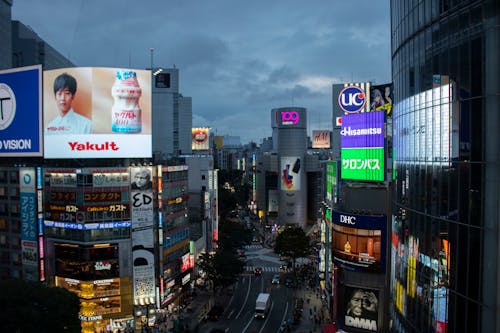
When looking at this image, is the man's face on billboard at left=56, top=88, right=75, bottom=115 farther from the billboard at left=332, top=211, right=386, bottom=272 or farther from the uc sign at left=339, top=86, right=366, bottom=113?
the uc sign at left=339, top=86, right=366, bottom=113

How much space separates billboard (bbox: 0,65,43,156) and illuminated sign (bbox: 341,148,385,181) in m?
39.3

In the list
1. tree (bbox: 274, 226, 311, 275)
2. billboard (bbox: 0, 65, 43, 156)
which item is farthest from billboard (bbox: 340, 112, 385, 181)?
billboard (bbox: 0, 65, 43, 156)

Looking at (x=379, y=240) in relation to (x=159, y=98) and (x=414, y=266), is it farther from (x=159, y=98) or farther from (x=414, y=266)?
(x=159, y=98)

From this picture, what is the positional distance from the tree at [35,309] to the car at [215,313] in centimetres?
2017

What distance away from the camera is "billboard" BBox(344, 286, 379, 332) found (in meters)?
41.7

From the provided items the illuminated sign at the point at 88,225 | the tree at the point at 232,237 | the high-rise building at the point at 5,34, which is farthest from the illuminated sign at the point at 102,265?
the high-rise building at the point at 5,34

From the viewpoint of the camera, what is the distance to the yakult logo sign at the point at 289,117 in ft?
349

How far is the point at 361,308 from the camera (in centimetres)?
4225

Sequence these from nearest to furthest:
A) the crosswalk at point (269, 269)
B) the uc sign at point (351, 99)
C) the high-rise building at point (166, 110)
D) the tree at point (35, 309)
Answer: the tree at point (35, 309) < the uc sign at point (351, 99) < the crosswalk at point (269, 269) < the high-rise building at point (166, 110)

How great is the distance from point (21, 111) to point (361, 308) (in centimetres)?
4922

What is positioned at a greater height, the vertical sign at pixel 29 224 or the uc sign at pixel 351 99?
the uc sign at pixel 351 99

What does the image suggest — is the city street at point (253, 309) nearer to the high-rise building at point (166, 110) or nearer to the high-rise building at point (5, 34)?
the high-rise building at point (166, 110)

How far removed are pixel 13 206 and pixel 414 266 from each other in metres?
49.6

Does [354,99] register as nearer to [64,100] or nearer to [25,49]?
[64,100]
